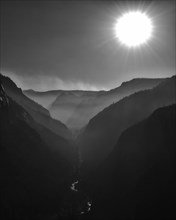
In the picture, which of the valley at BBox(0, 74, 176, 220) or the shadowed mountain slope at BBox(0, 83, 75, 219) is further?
the shadowed mountain slope at BBox(0, 83, 75, 219)

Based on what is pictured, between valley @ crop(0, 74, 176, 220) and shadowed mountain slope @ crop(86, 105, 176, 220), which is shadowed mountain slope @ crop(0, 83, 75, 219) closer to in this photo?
valley @ crop(0, 74, 176, 220)

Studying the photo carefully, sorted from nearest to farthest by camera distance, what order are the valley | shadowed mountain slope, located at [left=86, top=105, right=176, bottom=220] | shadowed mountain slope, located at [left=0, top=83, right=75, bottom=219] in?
shadowed mountain slope, located at [left=86, top=105, right=176, bottom=220], the valley, shadowed mountain slope, located at [left=0, top=83, right=75, bottom=219]

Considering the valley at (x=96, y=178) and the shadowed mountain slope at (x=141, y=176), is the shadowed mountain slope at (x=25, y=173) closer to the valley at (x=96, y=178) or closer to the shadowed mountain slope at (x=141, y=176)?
the valley at (x=96, y=178)

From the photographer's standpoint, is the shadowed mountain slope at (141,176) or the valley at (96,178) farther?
the valley at (96,178)

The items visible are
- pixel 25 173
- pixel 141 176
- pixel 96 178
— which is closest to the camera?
pixel 141 176

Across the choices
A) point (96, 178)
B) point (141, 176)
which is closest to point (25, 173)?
point (96, 178)

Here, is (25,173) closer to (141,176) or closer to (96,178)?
(96,178)

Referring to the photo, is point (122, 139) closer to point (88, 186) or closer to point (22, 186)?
point (88, 186)

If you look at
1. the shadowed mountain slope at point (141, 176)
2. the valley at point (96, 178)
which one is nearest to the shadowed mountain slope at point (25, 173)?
the valley at point (96, 178)

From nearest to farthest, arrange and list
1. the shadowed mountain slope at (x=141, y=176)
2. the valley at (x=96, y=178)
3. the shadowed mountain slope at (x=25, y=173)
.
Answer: the shadowed mountain slope at (x=141, y=176)
the valley at (x=96, y=178)
the shadowed mountain slope at (x=25, y=173)

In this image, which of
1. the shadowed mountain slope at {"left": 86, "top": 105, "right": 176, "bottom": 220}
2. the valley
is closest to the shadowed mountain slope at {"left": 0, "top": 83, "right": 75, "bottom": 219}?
the valley

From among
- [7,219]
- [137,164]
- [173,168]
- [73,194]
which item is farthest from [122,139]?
[7,219]

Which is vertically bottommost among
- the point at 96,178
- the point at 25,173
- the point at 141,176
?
the point at 141,176
